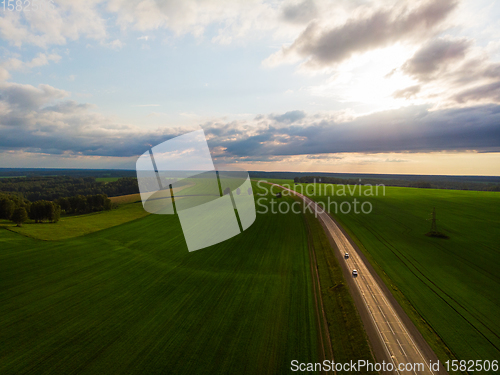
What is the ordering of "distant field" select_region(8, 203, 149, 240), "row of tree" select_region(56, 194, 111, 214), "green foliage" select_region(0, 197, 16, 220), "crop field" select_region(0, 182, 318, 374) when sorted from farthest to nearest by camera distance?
"row of tree" select_region(56, 194, 111, 214) → "green foliage" select_region(0, 197, 16, 220) → "distant field" select_region(8, 203, 149, 240) → "crop field" select_region(0, 182, 318, 374)

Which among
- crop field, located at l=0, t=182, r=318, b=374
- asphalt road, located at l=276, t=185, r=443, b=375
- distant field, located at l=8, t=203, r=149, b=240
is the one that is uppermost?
distant field, located at l=8, t=203, r=149, b=240

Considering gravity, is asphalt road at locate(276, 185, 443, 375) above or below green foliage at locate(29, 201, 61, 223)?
below

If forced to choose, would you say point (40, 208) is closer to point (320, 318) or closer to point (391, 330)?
point (320, 318)

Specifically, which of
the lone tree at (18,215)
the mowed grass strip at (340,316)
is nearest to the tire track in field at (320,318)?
the mowed grass strip at (340,316)

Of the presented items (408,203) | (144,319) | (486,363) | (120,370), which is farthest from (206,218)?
(408,203)

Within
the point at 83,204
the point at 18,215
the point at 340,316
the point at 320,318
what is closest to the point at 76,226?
the point at 18,215

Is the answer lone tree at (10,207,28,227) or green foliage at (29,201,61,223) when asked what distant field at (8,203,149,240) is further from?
green foliage at (29,201,61,223)

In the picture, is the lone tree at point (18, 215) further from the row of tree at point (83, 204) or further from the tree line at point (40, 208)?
the row of tree at point (83, 204)

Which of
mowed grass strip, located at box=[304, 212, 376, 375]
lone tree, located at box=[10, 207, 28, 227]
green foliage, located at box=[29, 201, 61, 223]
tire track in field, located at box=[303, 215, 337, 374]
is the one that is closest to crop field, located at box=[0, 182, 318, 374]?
tire track in field, located at box=[303, 215, 337, 374]
